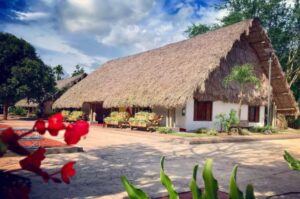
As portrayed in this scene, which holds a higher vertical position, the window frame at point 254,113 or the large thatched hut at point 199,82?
the large thatched hut at point 199,82

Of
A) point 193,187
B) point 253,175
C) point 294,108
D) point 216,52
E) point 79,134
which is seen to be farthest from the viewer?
point 294,108

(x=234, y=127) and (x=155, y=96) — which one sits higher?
(x=155, y=96)

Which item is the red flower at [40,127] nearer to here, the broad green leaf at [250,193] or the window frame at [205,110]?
the broad green leaf at [250,193]

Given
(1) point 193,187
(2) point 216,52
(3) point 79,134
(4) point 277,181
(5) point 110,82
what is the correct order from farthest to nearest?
(5) point 110,82 < (2) point 216,52 < (4) point 277,181 < (1) point 193,187 < (3) point 79,134

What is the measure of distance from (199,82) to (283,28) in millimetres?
16513

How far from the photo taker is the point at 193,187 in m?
1.21

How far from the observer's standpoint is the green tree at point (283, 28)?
29109mm

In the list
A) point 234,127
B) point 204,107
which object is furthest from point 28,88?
point 234,127

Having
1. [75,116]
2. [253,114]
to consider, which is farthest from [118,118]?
[253,114]

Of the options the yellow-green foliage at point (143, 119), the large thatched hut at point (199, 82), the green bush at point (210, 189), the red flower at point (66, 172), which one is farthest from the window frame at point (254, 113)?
the red flower at point (66, 172)

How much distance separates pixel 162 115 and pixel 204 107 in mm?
2918

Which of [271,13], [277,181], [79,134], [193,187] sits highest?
[271,13]

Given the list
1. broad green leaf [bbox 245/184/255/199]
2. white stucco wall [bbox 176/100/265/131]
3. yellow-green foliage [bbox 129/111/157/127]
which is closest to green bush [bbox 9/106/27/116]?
yellow-green foliage [bbox 129/111/157/127]

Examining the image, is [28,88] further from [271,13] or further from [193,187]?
[193,187]
